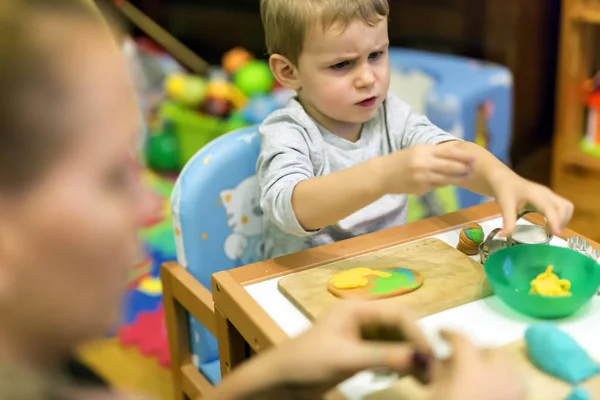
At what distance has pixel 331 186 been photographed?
83cm

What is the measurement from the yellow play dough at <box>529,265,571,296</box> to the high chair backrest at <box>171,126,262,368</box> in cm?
46

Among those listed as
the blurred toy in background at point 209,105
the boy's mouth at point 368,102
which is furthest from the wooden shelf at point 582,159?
the boy's mouth at point 368,102

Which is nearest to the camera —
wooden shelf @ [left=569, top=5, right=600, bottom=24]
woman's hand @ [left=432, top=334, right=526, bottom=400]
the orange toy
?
woman's hand @ [left=432, top=334, right=526, bottom=400]

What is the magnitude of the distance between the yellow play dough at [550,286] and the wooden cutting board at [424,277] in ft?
0.16

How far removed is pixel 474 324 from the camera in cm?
71

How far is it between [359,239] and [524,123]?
1.60 metres

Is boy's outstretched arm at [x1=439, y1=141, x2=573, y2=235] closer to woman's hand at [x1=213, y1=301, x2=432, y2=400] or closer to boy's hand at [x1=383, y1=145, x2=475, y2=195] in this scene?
boy's hand at [x1=383, y1=145, x2=475, y2=195]

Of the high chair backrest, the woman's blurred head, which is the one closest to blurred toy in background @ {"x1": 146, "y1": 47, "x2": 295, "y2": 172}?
the high chair backrest

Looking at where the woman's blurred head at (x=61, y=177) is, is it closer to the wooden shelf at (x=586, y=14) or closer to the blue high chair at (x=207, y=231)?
the blue high chair at (x=207, y=231)

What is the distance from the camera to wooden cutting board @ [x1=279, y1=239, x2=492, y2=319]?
2.42 feet

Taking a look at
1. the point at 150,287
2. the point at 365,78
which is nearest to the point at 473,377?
the point at 365,78

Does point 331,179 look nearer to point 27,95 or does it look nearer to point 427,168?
point 427,168

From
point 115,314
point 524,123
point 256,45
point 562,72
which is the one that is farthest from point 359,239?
point 256,45

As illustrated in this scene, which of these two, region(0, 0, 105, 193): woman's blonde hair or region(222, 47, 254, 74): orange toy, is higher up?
region(0, 0, 105, 193): woman's blonde hair
